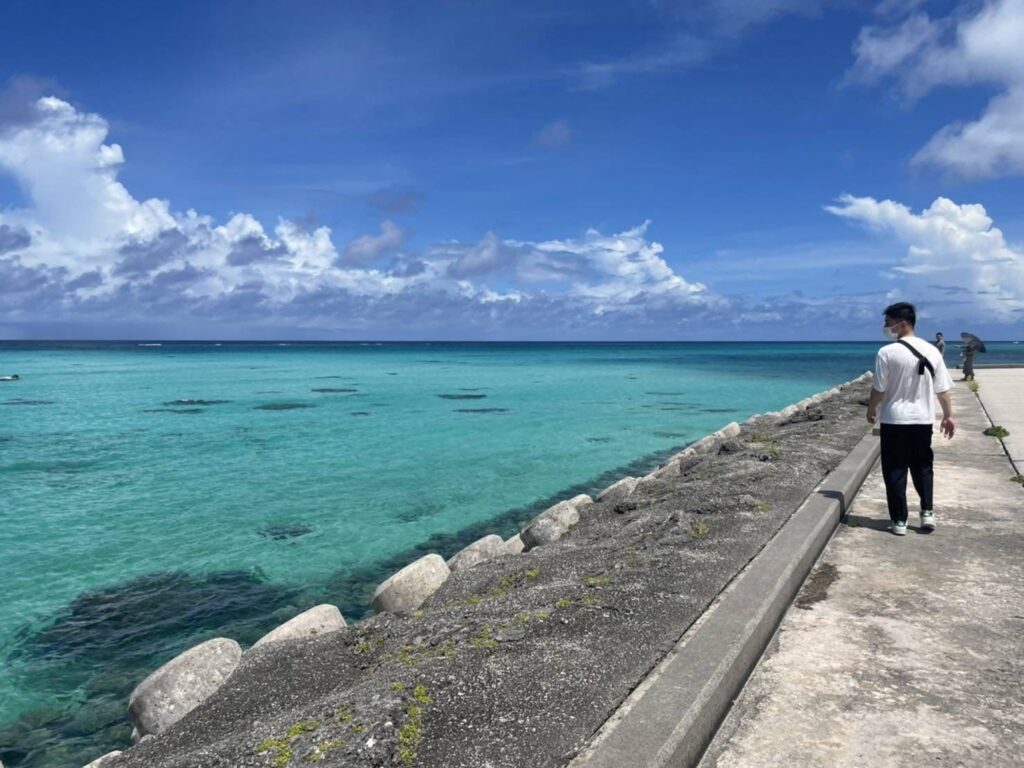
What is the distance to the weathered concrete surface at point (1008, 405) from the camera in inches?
415

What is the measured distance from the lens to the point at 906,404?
589 cm

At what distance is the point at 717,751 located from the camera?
323cm

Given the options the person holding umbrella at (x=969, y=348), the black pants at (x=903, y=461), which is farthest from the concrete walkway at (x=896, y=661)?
the person holding umbrella at (x=969, y=348)

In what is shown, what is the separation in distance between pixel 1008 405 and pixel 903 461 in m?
13.6

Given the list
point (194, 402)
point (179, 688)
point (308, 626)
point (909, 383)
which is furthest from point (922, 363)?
point (194, 402)

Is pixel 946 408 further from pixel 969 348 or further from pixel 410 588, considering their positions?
pixel 969 348

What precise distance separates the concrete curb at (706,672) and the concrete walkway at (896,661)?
0.37 feet

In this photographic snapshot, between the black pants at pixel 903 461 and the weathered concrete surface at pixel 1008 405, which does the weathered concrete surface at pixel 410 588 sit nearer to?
the black pants at pixel 903 461

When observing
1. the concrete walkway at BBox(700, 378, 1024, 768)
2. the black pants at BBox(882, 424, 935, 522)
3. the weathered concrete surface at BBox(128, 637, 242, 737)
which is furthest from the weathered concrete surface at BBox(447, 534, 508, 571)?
the black pants at BBox(882, 424, 935, 522)

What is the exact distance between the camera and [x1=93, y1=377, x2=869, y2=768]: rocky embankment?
10.1 feet

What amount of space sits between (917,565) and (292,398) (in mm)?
32434

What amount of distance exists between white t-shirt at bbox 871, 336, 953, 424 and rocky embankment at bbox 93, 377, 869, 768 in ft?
Result: 4.70

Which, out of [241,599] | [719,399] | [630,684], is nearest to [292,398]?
[719,399]

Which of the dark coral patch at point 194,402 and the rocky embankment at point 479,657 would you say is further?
the dark coral patch at point 194,402
